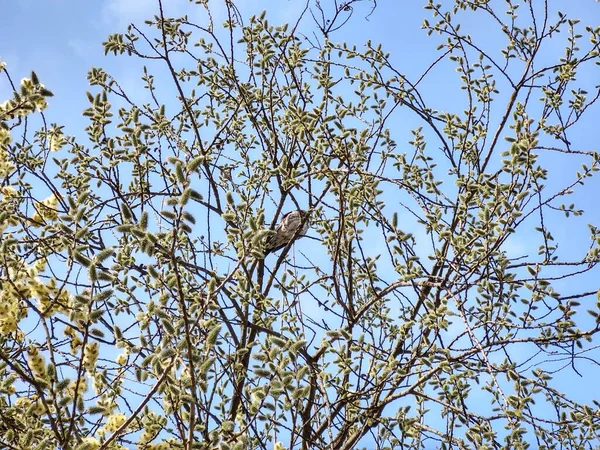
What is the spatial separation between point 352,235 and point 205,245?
3.45 ft

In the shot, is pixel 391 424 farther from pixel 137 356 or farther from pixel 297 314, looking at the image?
pixel 137 356

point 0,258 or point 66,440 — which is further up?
point 0,258

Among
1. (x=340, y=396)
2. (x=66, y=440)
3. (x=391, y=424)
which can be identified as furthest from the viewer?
(x=391, y=424)

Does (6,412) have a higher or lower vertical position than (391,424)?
A: lower

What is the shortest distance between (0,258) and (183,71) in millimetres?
2322

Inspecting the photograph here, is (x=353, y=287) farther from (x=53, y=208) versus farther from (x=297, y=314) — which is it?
(x=53, y=208)

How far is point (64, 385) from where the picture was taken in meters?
2.14

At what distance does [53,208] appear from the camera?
10.1 feet

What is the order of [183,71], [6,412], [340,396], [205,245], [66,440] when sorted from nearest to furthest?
[66,440], [6,412], [340,396], [205,245], [183,71]

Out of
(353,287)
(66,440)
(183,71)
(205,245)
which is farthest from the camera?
(183,71)

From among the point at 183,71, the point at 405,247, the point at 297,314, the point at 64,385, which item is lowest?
the point at 64,385

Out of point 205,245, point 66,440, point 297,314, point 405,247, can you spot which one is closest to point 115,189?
point 205,245

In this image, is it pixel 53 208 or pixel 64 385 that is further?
pixel 53 208

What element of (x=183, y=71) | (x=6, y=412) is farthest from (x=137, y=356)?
(x=183, y=71)
